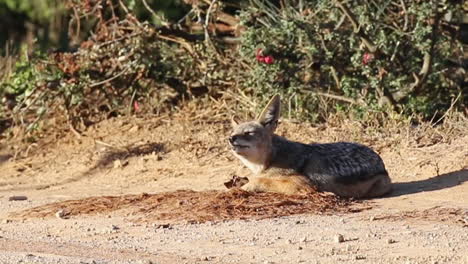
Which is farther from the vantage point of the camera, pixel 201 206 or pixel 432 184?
pixel 432 184

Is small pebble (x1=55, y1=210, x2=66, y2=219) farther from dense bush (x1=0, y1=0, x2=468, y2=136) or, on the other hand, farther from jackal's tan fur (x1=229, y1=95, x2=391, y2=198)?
dense bush (x1=0, y1=0, x2=468, y2=136)

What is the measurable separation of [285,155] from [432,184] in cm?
169

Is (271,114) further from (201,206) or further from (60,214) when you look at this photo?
(60,214)

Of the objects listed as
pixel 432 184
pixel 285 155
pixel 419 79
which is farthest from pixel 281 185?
pixel 419 79

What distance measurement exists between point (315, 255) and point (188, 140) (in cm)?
682

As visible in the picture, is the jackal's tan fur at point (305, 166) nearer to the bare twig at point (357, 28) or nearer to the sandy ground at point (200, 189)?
the sandy ground at point (200, 189)

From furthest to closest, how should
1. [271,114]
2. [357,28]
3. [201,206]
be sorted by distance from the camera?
[357,28] < [271,114] < [201,206]

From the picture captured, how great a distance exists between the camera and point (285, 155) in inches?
473

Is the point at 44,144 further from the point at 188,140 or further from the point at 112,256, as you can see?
the point at 112,256

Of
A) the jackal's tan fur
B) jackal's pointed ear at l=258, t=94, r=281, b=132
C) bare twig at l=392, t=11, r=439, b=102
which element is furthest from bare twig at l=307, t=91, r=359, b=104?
the jackal's tan fur

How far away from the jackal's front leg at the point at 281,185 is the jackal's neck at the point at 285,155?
0.16 m

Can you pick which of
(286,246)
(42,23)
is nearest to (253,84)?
(286,246)

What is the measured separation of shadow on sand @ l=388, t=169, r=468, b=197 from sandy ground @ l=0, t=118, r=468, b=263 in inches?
0.5

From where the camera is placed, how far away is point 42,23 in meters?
25.0
